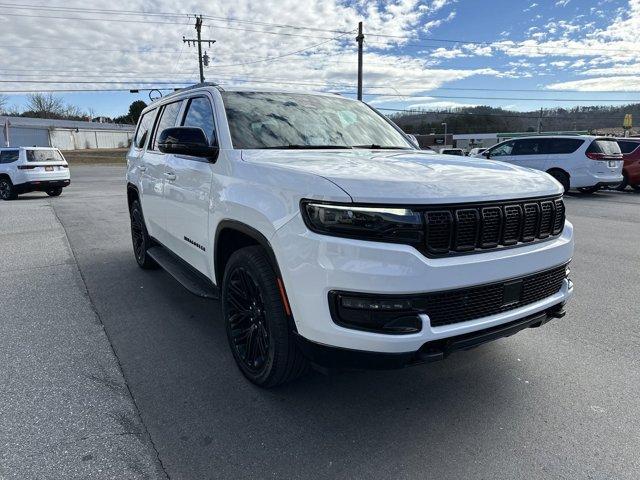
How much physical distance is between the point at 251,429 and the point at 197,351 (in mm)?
1211

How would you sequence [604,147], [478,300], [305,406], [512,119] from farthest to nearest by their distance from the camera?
[512,119], [604,147], [305,406], [478,300]

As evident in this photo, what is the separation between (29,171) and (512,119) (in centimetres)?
10590

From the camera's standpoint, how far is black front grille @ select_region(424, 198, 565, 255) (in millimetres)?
2438

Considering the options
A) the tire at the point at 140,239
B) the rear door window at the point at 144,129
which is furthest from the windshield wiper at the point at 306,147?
the tire at the point at 140,239

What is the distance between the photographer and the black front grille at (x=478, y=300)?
243 cm

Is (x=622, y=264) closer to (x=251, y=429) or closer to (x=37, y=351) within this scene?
(x=251, y=429)

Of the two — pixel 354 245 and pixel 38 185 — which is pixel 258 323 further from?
pixel 38 185

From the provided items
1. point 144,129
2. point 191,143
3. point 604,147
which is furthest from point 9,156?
point 604,147

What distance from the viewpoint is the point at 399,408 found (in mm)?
2953

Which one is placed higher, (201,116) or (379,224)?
(201,116)

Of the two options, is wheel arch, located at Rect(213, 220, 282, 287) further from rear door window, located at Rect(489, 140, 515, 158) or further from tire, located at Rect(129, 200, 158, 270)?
rear door window, located at Rect(489, 140, 515, 158)

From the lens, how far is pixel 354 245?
234 centimetres

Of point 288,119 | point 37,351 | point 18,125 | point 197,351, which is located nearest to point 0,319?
point 37,351

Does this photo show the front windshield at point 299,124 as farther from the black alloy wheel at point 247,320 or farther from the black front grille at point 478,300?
A: the black front grille at point 478,300
